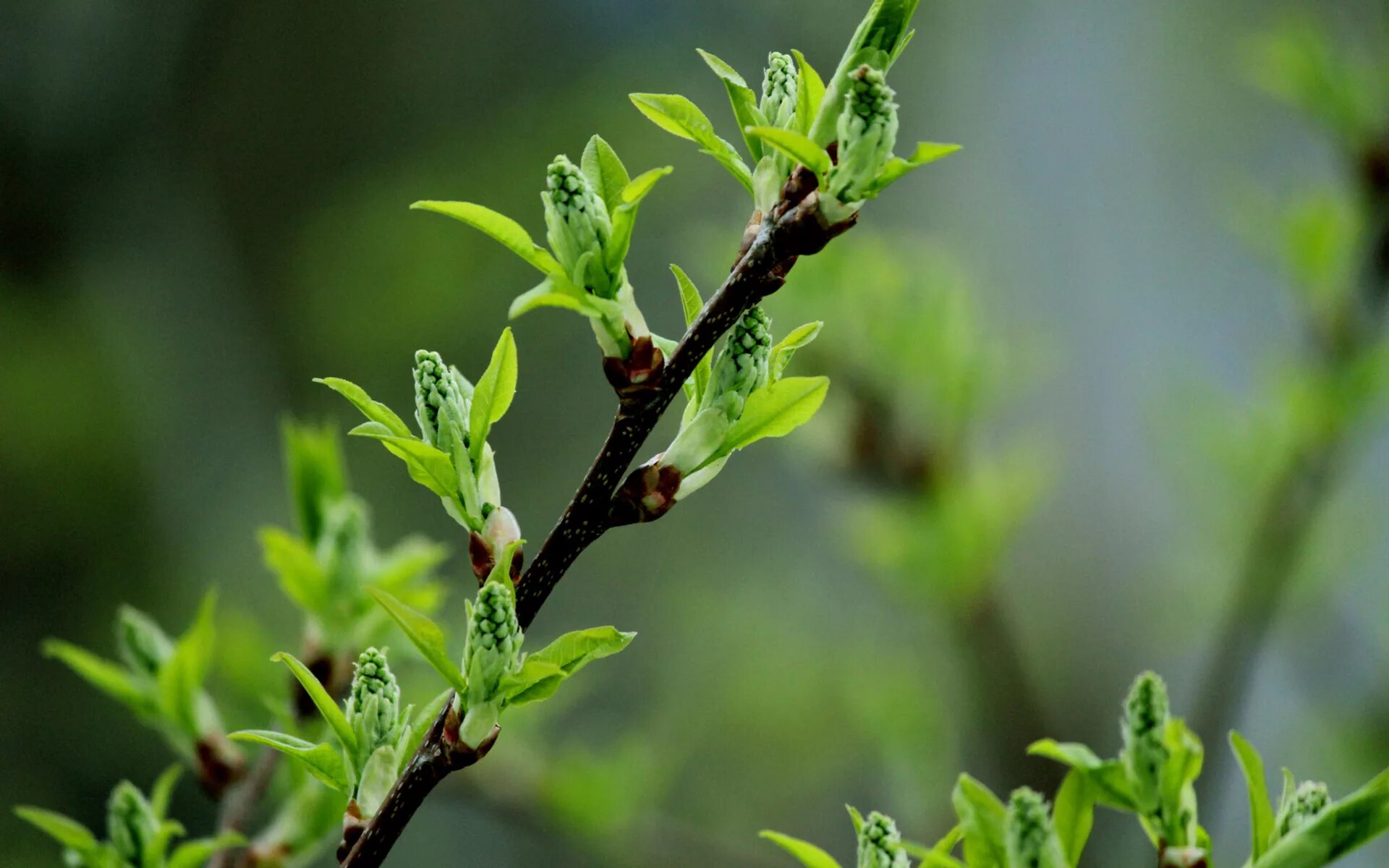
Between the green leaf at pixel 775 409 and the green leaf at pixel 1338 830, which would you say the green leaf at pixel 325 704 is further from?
the green leaf at pixel 1338 830

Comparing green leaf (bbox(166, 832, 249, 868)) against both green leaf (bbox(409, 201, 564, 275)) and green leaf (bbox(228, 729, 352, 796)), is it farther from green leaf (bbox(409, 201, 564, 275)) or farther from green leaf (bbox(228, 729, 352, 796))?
green leaf (bbox(409, 201, 564, 275))

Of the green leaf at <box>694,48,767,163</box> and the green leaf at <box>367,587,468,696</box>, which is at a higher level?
the green leaf at <box>694,48,767,163</box>

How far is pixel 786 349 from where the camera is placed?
26 centimetres

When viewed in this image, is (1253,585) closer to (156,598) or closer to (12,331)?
(156,598)

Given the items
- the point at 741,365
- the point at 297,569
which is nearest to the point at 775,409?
the point at 741,365

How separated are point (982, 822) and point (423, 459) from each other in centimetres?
15

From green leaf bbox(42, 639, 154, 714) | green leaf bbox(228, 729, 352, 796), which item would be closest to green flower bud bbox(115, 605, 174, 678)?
green leaf bbox(42, 639, 154, 714)

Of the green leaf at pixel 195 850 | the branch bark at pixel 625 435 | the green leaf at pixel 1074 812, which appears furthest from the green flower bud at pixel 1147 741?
the green leaf at pixel 195 850

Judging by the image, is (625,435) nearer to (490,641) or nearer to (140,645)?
(490,641)

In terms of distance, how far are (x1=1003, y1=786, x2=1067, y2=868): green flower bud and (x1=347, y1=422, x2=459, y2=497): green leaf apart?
0.46ft

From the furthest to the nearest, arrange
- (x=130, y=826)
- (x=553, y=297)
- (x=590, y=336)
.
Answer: (x=590, y=336) < (x=130, y=826) < (x=553, y=297)

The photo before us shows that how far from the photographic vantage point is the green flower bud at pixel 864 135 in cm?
21

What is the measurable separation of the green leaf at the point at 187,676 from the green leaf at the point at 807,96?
0.83ft

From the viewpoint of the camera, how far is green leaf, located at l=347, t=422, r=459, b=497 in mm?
229
